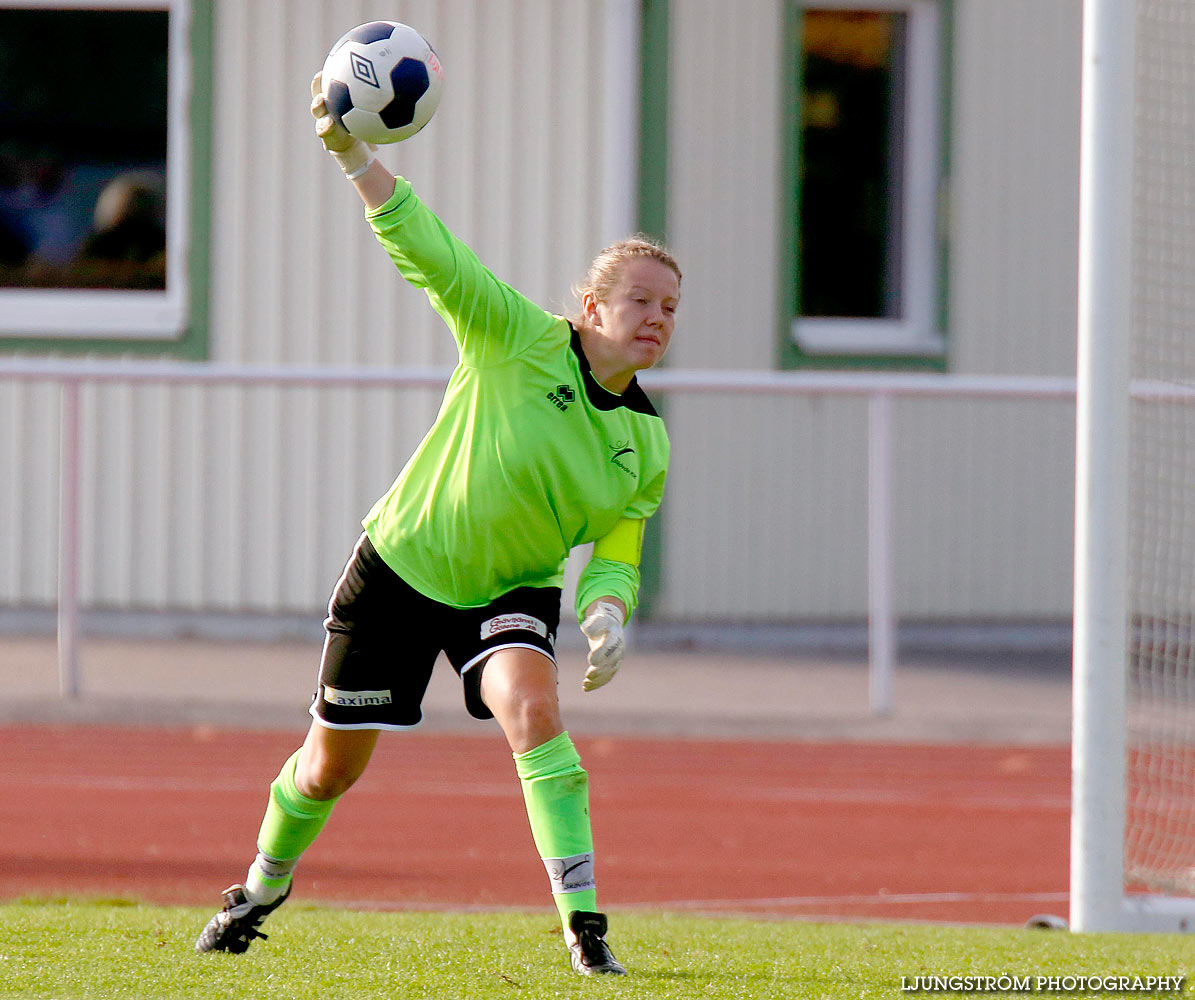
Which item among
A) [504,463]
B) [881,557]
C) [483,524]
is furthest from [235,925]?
[881,557]

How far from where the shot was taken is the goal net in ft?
19.3

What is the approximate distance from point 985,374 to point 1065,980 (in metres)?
7.29

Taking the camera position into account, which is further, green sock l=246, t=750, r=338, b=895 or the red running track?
the red running track

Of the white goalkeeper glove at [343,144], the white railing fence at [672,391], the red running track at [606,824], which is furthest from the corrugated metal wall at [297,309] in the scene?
the white goalkeeper glove at [343,144]

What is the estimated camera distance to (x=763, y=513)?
1050 cm

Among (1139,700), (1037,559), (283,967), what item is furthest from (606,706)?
(283,967)

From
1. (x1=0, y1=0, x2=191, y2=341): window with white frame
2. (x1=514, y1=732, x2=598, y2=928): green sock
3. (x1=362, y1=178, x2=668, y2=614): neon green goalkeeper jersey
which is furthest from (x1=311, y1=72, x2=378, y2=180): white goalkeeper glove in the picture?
(x1=0, y1=0, x2=191, y2=341): window with white frame

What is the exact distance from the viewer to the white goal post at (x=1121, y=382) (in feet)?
16.6

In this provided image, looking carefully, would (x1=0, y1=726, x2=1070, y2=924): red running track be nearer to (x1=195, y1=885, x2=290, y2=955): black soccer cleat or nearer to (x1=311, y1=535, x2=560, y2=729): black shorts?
(x1=195, y1=885, x2=290, y2=955): black soccer cleat

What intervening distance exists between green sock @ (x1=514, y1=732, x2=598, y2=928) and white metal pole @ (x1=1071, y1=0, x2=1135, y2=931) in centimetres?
183

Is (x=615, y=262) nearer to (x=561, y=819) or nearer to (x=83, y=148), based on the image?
(x=561, y=819)

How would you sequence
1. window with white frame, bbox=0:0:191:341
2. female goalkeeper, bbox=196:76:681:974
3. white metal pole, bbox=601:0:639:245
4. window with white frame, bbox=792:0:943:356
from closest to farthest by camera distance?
female goalkeeper, bbox=196:76:681:974 → white metal pole, bbox=601:0:639:245 → window with white frame, bbox=0:0:191:341 → window with white frame, bbox=792:0:943:356

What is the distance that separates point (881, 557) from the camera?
29.1 ft

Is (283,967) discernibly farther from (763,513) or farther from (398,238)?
(763,513)
